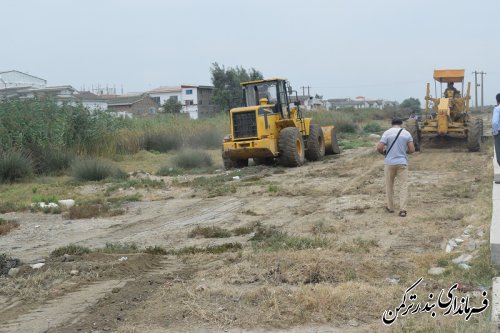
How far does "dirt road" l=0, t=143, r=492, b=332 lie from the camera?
5461 mm

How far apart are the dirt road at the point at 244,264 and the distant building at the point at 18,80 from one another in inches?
1751

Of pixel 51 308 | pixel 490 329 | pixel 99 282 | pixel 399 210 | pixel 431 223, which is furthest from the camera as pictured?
pixel 399 210

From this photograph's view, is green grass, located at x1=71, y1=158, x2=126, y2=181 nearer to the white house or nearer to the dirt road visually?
the dirt road

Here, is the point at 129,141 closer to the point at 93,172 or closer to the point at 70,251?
the point at 93,172

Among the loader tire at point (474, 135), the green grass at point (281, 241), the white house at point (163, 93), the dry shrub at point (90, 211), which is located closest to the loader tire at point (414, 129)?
the loader tire at point (474, 135)

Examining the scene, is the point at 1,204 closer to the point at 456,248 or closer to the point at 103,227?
Answer: the point at 103,227

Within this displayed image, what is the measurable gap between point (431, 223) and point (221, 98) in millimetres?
52619

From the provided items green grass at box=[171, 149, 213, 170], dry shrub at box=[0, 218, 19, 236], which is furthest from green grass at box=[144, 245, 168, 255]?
green grass at box=[171, 149, 213, 170]

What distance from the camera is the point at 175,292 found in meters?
6.19

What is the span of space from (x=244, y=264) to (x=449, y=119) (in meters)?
16.7

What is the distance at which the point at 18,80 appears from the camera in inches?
2288

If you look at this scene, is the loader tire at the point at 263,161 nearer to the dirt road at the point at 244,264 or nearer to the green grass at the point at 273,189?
the green grass at the point at 273,189

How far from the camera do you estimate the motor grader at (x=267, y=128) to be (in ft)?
62.1

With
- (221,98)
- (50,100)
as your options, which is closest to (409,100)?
(221,98)
